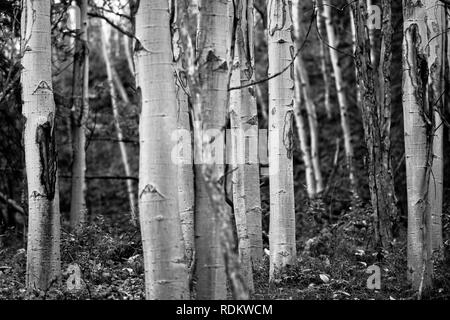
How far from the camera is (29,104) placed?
7.03 m

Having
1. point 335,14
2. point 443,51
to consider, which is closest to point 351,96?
point 335,14

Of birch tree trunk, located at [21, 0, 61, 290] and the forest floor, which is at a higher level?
birch tree trunk, located at [21, 0, 61, 290]

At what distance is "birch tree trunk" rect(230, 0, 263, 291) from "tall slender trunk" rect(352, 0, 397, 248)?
6.13 ft

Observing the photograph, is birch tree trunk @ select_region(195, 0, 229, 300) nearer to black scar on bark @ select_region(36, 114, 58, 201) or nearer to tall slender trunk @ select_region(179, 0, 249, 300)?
tall slender trunk @ select_region(179, 0, 249, 300)

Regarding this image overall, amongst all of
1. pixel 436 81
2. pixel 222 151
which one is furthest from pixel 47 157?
pixel 436 81

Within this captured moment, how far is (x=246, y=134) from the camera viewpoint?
27.3 feet

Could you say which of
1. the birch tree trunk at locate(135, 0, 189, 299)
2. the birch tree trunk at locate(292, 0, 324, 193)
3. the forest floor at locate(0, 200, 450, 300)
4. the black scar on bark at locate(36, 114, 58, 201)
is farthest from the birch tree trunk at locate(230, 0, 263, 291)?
the birch tree trunk at locate(292, 0, 324, 193)

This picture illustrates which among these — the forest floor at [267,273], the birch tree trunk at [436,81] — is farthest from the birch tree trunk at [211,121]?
the birch tree trunk at [436,81]

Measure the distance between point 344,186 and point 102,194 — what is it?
29.6 ft

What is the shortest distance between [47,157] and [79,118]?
5000 millimetres

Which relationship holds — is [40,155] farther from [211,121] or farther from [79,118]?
[79,118]

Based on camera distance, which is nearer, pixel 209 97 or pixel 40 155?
pixel 209 97

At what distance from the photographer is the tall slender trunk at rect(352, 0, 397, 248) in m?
9.29

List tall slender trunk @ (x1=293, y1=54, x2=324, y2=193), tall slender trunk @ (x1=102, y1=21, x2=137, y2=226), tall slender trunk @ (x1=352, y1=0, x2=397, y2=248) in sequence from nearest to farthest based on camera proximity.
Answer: tall slender trunk @ (x1=352, y1=0, x2=397, y2=248)
tall slender trunk @ (x1=293, y1=54, x2=324, y2=193)
tall slender trunk @ (x1=102, y1=21, x2=137, y2=226)
